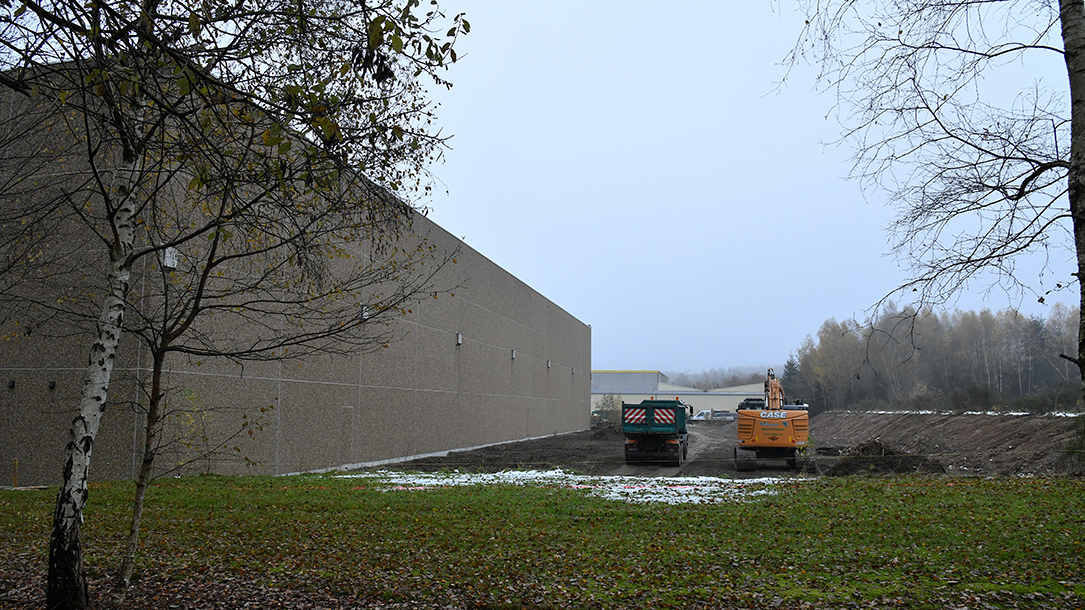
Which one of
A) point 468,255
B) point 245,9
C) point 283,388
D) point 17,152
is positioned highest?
point 468,255

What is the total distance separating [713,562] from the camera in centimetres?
800

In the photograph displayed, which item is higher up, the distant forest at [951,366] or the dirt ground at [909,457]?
the distant forest at [951,366]

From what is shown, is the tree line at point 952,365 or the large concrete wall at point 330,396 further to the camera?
the tree line at point 952,365

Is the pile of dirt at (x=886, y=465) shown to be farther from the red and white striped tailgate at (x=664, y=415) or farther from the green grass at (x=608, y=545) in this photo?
the green grass at (x=608, y=545)

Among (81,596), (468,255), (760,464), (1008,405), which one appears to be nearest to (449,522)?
(81,596)

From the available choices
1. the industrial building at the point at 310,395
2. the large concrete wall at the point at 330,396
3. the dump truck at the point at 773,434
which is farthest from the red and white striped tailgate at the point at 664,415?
the large concrete wall at the point at 330,396

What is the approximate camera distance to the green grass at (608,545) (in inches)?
268

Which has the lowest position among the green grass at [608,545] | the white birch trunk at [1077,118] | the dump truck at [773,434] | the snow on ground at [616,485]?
the snow on ground at [616,485]

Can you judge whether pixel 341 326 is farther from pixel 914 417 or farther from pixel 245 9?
pixel 914 417

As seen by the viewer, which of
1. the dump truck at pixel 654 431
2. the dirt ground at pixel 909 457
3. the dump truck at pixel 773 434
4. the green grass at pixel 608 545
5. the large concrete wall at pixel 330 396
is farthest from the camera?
the dump truck at pixel 654 431

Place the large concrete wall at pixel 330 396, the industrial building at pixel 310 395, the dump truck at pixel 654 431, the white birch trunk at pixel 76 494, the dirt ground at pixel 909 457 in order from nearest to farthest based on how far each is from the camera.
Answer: the white birch trunk at pixel 76 494 < the industrial building at pixel 310 395 < the large concrete wall at pixel 330 396 < the dirt ground at pixel 909 457 < the dump truck at pixel 654 431

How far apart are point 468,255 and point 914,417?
1153 inches

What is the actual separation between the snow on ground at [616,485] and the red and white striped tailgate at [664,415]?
6661 millimetres

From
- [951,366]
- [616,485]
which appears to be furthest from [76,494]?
[951,366]
